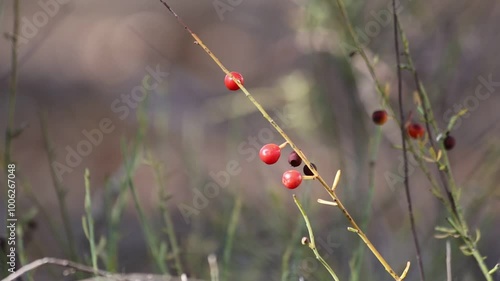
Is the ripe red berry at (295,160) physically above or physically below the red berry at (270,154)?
below

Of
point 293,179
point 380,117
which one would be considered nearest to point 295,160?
point 293,179

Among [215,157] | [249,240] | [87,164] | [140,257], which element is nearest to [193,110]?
[215,157]

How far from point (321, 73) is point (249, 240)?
56 centimetres

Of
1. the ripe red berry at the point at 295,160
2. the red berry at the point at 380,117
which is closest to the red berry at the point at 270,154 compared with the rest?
the ripe red berry at the point at 295,160

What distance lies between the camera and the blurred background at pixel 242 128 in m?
1.69

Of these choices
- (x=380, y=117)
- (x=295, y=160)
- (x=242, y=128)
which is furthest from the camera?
(x=242, y=128)

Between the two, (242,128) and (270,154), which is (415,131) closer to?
(270,154)

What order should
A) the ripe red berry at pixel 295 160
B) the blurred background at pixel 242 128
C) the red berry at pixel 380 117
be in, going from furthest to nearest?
the blurred background at pixel 242 128, the red berry at pixel 380 117, the ripe red berry at pixel 295 160

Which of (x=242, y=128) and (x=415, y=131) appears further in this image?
(x=242, y=128)

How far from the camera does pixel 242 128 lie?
317cm

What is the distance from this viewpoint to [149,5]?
5.14m

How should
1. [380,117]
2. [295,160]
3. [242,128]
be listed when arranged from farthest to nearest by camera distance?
[242,128]
[380,117]
[295,160]

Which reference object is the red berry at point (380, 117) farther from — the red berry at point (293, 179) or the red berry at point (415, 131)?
the red berry at point (293, 179)

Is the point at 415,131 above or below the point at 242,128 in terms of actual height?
below
